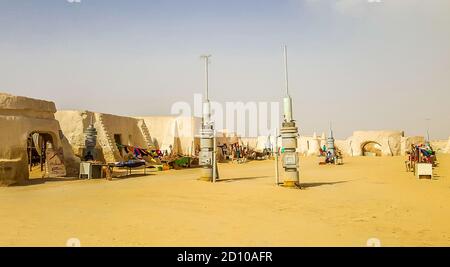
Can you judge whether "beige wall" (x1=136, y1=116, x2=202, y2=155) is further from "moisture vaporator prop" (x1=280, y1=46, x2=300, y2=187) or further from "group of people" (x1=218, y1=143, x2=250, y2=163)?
"moisture vaporator prop" (x1=280, y1=46, x2=300, y2=187)

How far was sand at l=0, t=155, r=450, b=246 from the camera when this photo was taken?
4961 millimetres

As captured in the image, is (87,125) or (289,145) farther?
(87,125)

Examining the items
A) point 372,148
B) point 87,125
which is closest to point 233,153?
point 87,125

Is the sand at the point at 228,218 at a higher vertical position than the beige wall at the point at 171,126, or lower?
lower

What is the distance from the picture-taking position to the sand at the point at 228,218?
195 inches

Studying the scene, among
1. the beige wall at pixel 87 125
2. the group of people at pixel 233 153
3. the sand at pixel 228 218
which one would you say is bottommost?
the sand at pixel 228 218

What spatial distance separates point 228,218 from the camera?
21.1 feet

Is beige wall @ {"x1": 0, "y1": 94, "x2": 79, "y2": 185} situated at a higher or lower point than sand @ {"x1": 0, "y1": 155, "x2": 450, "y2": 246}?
higher

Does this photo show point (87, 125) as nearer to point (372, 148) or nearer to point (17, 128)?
point (17, 128)

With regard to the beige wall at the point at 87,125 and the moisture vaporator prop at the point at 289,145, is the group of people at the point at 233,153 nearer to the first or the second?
the beige wall at the point at 87,125

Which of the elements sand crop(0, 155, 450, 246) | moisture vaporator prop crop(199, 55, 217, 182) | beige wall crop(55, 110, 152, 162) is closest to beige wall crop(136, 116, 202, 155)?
beige wall crop(55, 110, 152, 162)

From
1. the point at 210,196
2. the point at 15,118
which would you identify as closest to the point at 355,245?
the point at 210,196

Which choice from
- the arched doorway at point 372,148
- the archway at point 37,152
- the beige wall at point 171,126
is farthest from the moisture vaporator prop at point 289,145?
the arched doorway at point 372,148

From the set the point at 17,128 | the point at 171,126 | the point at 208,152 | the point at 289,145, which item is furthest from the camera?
the point at 171,126
